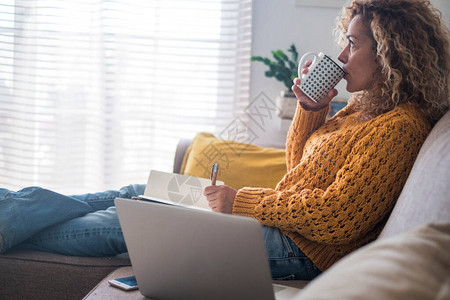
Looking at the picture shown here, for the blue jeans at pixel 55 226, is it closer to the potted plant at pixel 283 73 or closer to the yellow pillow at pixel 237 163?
the yellow pillow at pixel 237 163

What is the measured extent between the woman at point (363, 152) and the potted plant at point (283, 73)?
40.8 inches

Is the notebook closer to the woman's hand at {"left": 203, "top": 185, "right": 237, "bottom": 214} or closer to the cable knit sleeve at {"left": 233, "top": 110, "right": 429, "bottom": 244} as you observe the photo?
the woman's hand at {"left": 203, "top": 185, "right": 237, "bottom": 214}

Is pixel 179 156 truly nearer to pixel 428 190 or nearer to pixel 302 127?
pixel 302 127

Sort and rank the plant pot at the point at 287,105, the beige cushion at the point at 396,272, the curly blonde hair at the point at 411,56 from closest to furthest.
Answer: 1. the beige cushion at the point at 396,272
2. the curly blonde hair at the point at 411,56
3. the plant pot at the point at 287,105

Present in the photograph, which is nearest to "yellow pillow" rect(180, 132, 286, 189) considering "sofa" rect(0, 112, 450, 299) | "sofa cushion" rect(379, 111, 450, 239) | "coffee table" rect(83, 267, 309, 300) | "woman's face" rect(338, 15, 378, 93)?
"sofa" rect(0, 112, 450, 299)

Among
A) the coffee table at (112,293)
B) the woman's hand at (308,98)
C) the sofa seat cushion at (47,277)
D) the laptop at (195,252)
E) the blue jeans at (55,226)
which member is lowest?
the sofa seat cushion at (47,277)

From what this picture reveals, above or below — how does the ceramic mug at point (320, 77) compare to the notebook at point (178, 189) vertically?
above

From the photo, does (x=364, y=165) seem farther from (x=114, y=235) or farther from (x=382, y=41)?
(x=114, y=235)

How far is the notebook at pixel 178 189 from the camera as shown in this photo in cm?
143

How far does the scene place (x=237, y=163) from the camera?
203 cm

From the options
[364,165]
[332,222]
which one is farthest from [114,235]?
[364,165]

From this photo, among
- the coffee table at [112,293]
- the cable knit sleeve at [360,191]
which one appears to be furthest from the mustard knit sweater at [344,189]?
the coffee table at [112,293]

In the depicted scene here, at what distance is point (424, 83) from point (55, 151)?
2.18m

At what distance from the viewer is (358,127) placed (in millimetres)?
1342
